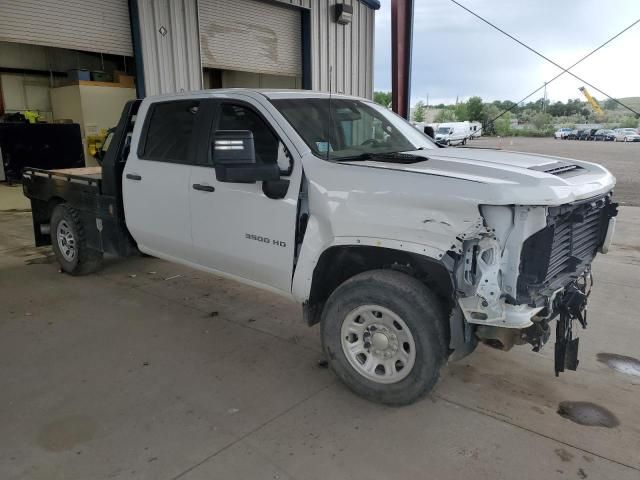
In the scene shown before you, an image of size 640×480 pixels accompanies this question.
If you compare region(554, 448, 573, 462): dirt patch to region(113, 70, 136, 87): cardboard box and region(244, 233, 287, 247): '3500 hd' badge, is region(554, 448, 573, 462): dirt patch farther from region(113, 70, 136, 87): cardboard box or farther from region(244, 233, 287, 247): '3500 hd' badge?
region(113, 70, 136, 87): cardboard box

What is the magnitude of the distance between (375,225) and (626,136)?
45428mm

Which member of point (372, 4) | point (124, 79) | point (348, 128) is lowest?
point (348, 128)

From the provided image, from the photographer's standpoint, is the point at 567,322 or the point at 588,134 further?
the point at 588,134

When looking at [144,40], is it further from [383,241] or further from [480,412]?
[480,412]

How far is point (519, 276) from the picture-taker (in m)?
2.75

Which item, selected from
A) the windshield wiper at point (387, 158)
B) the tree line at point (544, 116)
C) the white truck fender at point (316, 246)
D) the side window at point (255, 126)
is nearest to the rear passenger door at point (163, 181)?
the side window at point (255, 126)

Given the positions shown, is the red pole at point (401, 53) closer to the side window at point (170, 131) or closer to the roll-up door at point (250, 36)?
the roll-up door at point (250, 36)

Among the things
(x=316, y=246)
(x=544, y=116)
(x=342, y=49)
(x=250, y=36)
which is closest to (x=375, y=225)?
(x=316, y=246)

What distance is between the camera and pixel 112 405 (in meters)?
3.23

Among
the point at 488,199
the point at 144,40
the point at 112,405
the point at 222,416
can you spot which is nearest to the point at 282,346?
the point at 222,416

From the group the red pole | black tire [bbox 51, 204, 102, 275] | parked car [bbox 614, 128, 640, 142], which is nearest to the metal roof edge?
the red pole

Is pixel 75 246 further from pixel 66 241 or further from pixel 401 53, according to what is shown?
pixel 401 53

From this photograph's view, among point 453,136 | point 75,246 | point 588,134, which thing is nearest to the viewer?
point 75,246

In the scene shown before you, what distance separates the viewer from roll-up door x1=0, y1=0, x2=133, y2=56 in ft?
27.9
